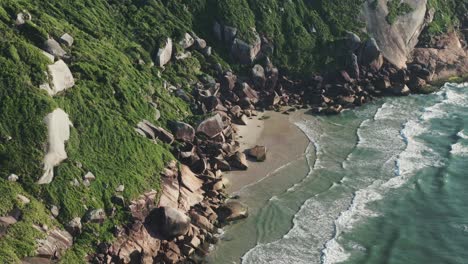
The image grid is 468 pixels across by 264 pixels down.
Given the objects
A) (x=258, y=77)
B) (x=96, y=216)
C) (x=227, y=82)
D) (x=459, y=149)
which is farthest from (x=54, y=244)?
(x=459, y=149)

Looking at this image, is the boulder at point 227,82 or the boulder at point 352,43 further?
the boulder at point 352,43

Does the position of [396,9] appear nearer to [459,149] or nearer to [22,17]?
[459,149]

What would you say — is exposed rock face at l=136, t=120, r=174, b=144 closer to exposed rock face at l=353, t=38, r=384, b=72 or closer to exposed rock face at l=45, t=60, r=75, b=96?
exposed rock face at l=45, t=60, r=75, b=96

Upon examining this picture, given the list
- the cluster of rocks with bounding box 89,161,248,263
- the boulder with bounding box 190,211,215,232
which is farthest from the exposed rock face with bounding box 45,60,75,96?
the boulder with bounding box 190,211,215,232

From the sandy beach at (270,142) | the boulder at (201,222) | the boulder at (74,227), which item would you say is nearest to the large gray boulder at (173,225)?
the boulder at (201,222)

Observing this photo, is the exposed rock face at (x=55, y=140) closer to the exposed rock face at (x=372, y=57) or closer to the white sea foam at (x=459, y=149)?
the white sea foam at (x=459, y=149)

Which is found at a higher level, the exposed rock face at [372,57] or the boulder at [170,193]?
the exposed rock face at [372,57]
